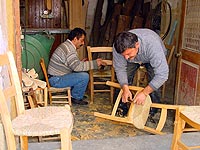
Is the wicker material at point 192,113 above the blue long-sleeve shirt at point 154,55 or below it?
below

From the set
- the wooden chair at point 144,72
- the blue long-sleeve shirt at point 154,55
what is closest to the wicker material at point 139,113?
the blue long-sleeve shirt at point 154,55

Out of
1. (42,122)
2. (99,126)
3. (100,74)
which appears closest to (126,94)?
(99,126)

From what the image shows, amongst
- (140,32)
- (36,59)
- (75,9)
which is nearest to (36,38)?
(36,59)

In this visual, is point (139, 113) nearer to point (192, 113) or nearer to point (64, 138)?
point (192, 113)

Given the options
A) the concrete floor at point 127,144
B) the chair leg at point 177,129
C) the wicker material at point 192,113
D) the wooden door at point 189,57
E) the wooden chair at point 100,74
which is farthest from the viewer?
the wooden chair at point 100,74

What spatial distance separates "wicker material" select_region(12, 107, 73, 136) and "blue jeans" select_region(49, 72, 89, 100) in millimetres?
1923

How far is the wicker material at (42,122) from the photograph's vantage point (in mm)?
1622

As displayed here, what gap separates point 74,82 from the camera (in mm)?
3949

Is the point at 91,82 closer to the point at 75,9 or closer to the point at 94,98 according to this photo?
the point at 94,98

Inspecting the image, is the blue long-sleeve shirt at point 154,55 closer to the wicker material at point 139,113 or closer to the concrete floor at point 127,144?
the wicker material at point 139,113

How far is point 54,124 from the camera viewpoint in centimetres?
170

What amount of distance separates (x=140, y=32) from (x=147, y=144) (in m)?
1.05

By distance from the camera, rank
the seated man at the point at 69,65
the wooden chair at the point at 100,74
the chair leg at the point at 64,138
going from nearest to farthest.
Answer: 1. the chair leg at the point at 64,138
2. the seated man at the point at 69,65
3. the wooden chair at the point at 100,74

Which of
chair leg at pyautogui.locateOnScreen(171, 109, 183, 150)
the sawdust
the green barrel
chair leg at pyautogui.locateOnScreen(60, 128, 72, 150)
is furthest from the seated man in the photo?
chair leg at pyautogui.locateOnScreen(60, 128, 72, 150)
